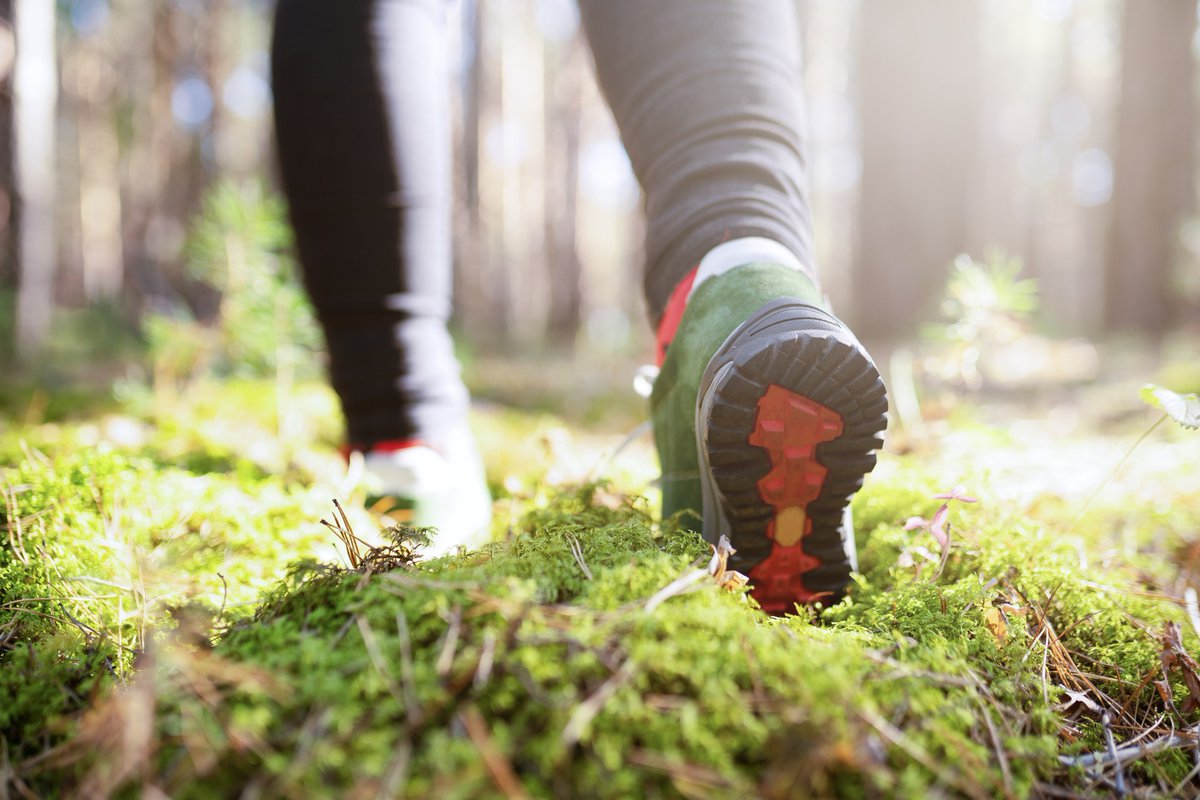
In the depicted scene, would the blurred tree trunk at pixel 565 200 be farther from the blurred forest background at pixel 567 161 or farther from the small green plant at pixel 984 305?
the small green plant at pixel 984 305

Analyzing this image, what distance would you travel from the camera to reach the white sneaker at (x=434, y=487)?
Answer: 1.31m

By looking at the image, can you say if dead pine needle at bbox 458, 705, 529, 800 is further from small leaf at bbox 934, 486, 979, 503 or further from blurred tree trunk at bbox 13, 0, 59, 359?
blurred tree trunk at bbox 13, 0, 59, 359

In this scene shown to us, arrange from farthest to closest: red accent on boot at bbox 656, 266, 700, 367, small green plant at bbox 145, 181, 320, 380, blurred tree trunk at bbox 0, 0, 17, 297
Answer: blurred tree trunk at bbox 0, 0, 17, 297 < small green plant at bbox 145, 181, 320, 380 < red accent on boot at bbox 656, 266, 700, 367

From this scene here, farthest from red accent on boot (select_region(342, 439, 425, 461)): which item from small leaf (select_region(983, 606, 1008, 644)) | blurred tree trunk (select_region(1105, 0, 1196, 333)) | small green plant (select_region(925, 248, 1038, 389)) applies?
blurred tree trunk (select_region(1105, 0, 1196, 333))

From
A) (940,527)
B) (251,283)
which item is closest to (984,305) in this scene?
(940,527)

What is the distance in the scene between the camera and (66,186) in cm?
1948

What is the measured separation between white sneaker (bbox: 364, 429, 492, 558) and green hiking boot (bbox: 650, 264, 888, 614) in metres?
0.50

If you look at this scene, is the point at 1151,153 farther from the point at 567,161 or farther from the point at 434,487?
the point at 567,161

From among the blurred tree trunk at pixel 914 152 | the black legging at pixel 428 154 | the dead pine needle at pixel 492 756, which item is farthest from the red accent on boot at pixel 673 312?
the blurred tree trunk at pixel 914 152

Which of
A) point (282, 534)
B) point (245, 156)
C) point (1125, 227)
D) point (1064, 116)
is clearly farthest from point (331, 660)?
point (1064, 116)

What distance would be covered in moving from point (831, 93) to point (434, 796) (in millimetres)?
18284

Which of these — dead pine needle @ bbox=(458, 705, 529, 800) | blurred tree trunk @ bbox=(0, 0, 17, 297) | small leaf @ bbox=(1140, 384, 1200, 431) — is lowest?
dead pine needle @ bbox=(458, 705, 529, 800)

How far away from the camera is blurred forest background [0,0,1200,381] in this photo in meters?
→ 4.62

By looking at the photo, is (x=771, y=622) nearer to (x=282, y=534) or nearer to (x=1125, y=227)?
(x=282, y=534)
